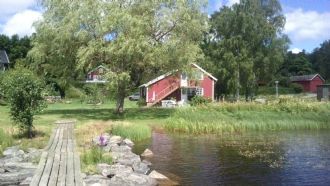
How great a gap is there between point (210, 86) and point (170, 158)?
132 ft

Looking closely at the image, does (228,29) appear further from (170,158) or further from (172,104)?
(170,158)

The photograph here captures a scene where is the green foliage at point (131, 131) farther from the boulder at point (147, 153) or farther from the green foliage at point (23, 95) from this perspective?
the green foliage at point (23, 95)

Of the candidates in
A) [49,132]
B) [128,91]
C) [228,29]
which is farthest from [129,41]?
[228,29]

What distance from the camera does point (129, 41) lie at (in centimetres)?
3441

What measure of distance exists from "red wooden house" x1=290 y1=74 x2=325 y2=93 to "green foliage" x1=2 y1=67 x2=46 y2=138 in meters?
82.8

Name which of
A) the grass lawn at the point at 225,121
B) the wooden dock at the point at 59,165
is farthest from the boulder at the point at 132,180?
the grass lawn at the point at 225,121

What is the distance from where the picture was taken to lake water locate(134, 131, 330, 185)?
612 inches

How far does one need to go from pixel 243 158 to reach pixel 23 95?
964 centimetres

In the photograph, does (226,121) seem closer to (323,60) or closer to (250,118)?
(250,118)

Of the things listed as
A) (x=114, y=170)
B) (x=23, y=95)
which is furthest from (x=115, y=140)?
(x=114, y=170)

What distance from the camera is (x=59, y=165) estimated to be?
14.4 m

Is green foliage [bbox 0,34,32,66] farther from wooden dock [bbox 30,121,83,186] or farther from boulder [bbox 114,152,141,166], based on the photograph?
boulder [bbox 114,152,141,166]

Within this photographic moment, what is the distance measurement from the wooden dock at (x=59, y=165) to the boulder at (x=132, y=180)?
1095mm

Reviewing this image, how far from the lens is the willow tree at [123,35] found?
34.9m
